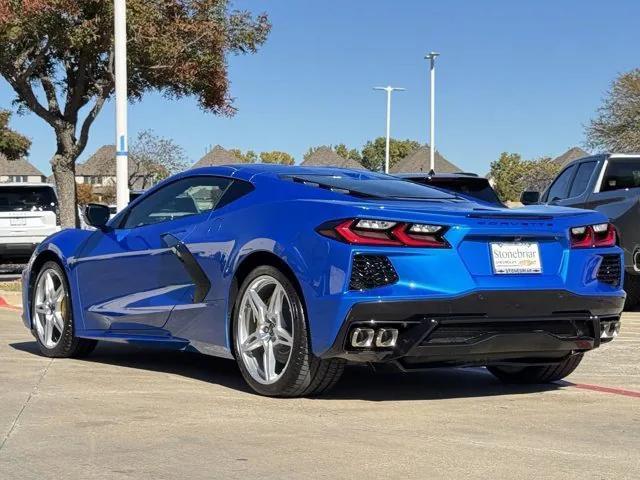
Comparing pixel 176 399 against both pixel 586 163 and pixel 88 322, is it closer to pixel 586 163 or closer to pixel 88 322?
pixel 88 322

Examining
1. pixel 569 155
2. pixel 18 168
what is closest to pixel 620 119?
pixel 569 155

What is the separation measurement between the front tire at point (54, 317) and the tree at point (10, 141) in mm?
44574

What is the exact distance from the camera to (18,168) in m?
116

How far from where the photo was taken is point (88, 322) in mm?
7844

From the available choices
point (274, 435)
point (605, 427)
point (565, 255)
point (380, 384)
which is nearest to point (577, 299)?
point (565, 255)

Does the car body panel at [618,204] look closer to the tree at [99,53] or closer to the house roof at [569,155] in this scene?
the tree at [99,53]

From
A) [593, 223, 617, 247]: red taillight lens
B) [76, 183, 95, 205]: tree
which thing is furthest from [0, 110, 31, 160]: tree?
[593, 223, 617, 247]: red taillight lens

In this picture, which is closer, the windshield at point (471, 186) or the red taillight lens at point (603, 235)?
the red taillight lens at point (603, 235)

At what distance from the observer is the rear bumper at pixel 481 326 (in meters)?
5.66

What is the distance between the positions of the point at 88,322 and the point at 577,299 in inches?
142

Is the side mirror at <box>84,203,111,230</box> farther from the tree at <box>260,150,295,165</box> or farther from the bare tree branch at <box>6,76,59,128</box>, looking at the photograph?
the tree at <box>260,150,295,165</box>

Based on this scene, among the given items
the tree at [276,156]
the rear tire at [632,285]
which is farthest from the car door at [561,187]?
the tree at [276,156]

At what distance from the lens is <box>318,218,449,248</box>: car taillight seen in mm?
5695

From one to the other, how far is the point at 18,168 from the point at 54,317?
112152mm
